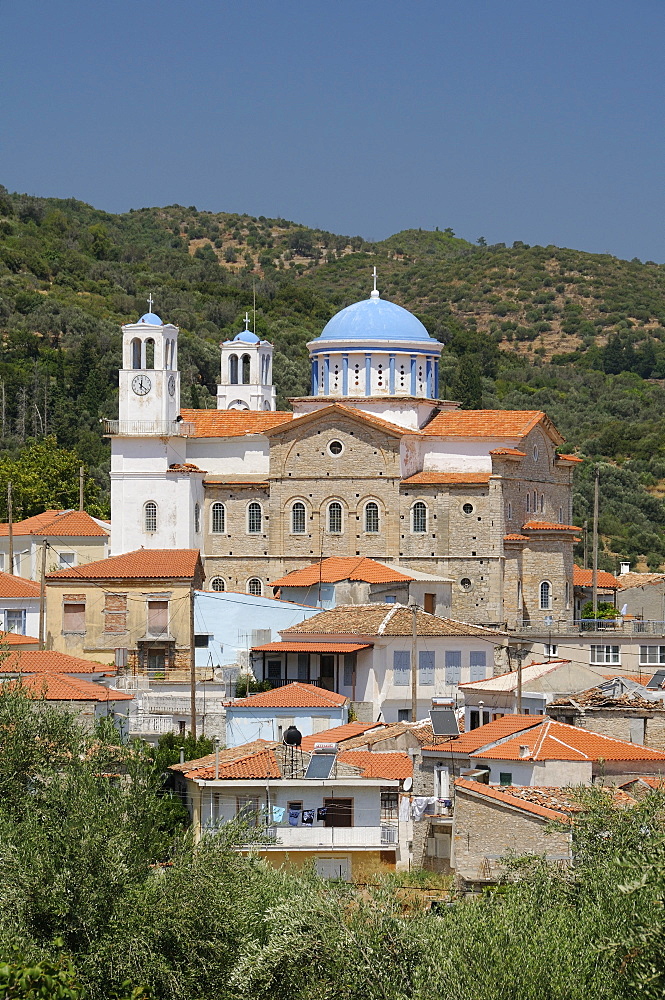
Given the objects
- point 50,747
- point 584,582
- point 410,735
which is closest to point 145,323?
point 584,582

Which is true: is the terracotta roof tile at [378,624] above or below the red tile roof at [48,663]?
above

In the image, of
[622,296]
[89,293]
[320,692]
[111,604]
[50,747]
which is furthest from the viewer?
[622,296]

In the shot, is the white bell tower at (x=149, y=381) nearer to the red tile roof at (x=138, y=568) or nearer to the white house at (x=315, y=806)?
the red tile roof at (x=138, y=568)

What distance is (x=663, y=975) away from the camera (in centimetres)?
1944

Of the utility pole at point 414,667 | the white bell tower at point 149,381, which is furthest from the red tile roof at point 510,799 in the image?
the white bell tower at point 149,381

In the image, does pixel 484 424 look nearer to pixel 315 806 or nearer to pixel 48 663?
pixel 48 663

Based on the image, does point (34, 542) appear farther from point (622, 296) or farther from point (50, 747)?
point (622, 296)

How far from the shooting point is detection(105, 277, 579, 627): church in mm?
56562

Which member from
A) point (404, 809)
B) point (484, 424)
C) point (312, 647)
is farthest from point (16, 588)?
point (404, 809)

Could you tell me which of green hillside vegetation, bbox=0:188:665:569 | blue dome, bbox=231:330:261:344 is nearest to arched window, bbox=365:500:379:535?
blue dome, bbox=231:330:261:344

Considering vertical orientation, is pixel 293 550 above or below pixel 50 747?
above

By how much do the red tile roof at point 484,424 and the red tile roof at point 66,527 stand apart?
11330mm

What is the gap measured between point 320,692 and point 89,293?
75363 mm

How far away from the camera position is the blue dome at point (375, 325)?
61000 millimetres
